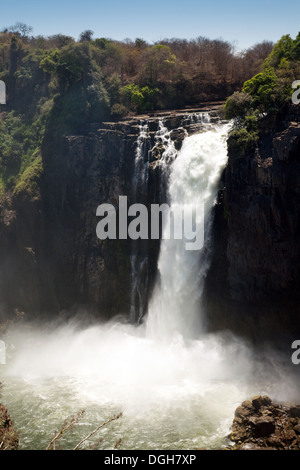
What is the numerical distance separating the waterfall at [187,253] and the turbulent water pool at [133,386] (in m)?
1.48

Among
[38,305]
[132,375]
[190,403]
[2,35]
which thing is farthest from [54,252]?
[2,35]

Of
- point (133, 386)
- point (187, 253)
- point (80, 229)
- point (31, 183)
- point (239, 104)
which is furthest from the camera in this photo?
point (31, 183)

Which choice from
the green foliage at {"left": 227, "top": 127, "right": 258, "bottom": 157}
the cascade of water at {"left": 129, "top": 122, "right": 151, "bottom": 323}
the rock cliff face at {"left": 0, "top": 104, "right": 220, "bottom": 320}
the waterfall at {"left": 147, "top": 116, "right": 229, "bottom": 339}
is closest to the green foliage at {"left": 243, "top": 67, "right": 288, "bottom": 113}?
the green foliage at {"left": 227, "top": 127, "right": 258, "bottom": 157}

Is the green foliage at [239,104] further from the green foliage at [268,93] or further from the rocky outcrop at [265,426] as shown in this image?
the rocky outcrop at [265,426]

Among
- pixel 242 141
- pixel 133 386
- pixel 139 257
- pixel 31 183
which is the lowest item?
pixel 133 386

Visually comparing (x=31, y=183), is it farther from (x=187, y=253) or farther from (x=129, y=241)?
(x=187, y=253)

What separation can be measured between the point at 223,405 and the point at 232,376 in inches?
128

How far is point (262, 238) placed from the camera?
85.1 ft

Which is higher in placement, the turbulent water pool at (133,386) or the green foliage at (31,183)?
the green foliage at (31,183)

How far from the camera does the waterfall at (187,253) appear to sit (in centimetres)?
2877

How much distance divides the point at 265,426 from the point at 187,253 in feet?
43.3

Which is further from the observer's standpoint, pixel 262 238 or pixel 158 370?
pixel 158 370

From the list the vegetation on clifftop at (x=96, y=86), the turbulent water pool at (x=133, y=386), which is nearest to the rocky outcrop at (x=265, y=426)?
the turbulent water pool at (x=133, y=386)

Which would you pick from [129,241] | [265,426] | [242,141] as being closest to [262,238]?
[242,141]
